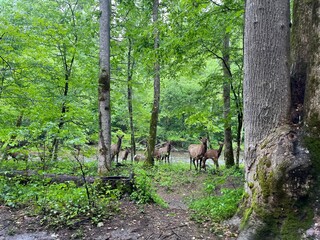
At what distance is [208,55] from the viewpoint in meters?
9.01

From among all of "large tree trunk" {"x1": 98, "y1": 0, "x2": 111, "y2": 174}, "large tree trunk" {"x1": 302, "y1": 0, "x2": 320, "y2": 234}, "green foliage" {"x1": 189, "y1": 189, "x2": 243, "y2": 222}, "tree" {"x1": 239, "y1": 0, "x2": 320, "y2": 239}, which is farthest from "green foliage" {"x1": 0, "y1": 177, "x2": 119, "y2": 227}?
"large tree trunk" {"x1": 302, "y1": 0, "x2": 320, "y2": 234}

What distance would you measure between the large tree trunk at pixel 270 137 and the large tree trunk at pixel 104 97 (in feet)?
13.7

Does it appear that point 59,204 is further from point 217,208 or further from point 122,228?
point 217,208

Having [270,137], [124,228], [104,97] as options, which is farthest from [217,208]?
[104,97]

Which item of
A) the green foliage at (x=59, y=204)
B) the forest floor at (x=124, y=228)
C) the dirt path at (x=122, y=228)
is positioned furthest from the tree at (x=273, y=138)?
the green foliage at (x=59, y=204)

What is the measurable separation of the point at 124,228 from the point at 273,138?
229 centimetres

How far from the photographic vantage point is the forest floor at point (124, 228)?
3.36 m

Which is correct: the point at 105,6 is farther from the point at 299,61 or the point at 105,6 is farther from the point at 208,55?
the point at 299,61

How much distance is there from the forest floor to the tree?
756mm

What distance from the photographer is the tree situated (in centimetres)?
265

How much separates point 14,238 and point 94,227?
1.01m

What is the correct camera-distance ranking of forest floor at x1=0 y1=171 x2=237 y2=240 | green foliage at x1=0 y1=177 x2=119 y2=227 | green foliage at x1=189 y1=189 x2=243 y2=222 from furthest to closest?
green foliage at x1=189 y1=189 x2=243 y2=222 → green foliage at x1=0 y1=177 x2=119 y2=227 → forest floor at x1=0 y1=171 x2=237 y2=240

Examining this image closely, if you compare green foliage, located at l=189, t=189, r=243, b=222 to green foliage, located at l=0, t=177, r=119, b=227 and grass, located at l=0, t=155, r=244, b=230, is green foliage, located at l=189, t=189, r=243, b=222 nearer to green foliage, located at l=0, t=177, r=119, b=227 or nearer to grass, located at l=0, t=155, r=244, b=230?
grass, located at l=0, t=155, r=244, b=230

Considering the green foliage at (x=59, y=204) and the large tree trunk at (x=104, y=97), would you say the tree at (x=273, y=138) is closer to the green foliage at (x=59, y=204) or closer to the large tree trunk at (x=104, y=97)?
the green foliage at (x=59, y=204)
